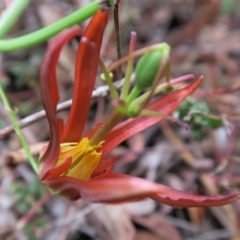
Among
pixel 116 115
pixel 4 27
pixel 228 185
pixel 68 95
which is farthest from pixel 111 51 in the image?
pixel 116 115

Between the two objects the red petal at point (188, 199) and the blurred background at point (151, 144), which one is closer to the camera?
the red petal at point (188, 199)

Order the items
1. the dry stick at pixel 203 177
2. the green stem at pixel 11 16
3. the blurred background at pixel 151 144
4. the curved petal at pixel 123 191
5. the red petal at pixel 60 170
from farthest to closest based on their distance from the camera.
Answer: the dry stick at pixel 203 177
the blurred background at pixel 151 144
the green stem at pixel 11 16
the red petal at pixel 60 170
the curved petal at pixel 123 191

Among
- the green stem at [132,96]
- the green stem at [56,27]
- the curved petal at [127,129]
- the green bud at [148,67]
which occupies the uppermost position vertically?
the green stem at [56,27]

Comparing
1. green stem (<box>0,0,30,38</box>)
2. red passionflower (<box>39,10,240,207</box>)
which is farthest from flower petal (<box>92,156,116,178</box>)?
green stem (<box>0,0,30,38</box>)

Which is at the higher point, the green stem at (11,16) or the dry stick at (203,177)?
the green stem at (11,16)

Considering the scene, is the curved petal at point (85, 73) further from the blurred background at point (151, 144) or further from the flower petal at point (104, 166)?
A: the blurred background at point (151, 144)

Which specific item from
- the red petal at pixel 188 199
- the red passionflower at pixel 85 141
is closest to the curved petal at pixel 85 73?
the red passionflower at pixel 85 141

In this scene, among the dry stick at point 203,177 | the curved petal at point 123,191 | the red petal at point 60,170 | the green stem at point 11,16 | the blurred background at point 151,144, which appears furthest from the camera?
the dry stick at point 203,177
